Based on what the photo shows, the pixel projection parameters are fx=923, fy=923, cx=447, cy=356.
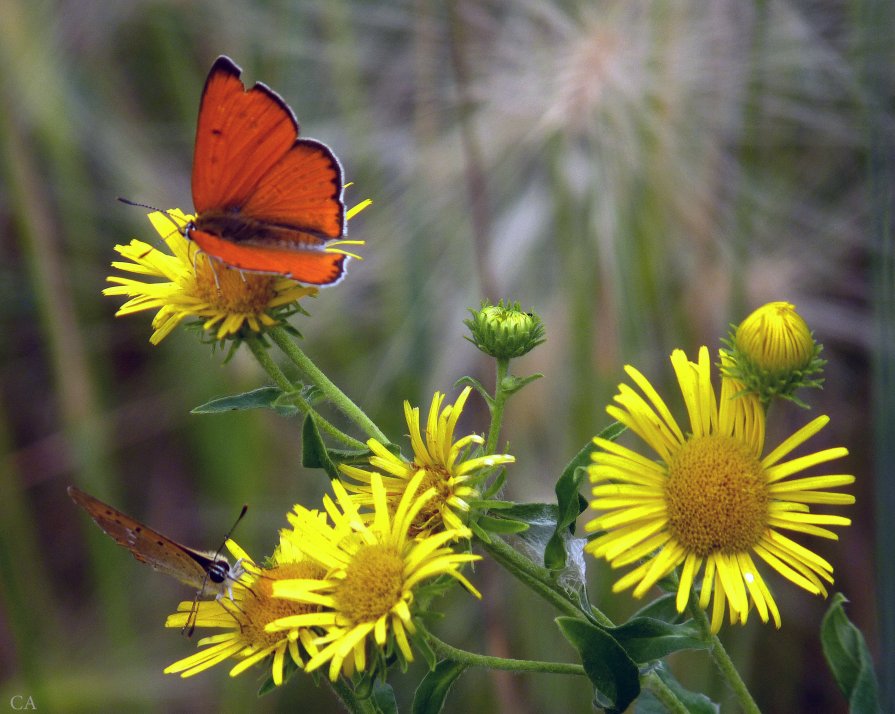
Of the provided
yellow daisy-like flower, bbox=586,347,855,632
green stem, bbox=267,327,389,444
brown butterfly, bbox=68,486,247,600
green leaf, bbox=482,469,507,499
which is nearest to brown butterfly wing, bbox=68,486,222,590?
brown butterfly, bbox=68,486,247,600

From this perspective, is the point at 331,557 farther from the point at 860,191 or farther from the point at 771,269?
the point at 860,191

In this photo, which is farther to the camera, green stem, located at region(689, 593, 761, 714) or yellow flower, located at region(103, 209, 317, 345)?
yellow flower, located at region(103, 209, 317, 345)

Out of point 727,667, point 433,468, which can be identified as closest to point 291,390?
point 433,468

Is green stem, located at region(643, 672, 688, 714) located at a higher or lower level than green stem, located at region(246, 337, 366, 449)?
lower

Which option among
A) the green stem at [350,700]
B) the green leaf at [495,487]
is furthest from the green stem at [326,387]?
the green stem at [350,700]

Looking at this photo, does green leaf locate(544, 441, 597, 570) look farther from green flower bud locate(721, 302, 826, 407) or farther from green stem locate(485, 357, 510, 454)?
green flower bud locate(721, 302, 826, 407)

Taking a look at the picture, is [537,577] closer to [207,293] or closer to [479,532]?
[479,532]
